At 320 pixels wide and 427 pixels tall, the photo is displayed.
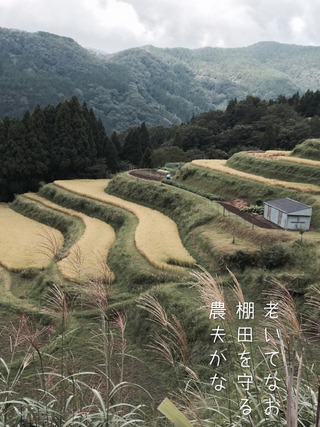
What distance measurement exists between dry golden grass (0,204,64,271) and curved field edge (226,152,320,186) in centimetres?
1924

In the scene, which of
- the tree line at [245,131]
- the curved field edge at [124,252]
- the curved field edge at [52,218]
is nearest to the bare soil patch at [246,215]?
the curved field edge at [124,252]

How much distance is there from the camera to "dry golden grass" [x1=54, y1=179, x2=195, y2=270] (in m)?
22.0

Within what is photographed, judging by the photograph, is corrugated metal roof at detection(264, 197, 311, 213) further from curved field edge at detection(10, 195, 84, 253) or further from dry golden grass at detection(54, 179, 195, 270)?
curved field edge at detection(10, 195, 84, 253)

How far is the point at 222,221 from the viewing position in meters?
26.2

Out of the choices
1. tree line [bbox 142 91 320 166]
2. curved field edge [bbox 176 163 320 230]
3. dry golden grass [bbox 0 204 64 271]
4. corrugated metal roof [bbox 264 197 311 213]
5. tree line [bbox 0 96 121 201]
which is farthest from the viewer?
tree line [bbox 142 91 320 166]

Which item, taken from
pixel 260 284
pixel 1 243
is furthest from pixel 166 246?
pixel 1 243

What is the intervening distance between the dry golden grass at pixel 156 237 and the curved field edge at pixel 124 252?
0.42m

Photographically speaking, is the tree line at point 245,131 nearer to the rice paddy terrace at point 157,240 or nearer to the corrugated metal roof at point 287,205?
the rice paddy terrace at point 157,240

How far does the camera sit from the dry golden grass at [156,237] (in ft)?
72.1

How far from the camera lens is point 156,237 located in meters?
25.6

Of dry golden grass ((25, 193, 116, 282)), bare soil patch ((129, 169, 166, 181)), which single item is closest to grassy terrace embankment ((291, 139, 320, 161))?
bare soil patch ((129, 169, 166, 181))

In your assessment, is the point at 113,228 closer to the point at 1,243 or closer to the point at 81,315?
the point at 1,243

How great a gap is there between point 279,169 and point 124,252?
18.8 m

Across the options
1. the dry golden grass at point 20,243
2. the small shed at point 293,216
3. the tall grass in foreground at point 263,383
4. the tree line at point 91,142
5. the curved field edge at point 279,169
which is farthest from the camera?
the tree line at point 91,142
